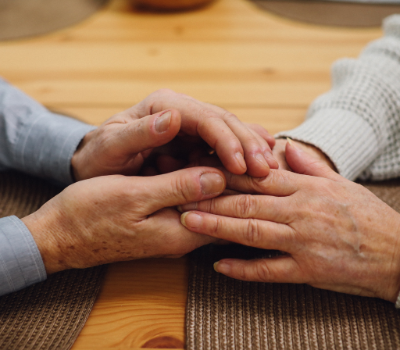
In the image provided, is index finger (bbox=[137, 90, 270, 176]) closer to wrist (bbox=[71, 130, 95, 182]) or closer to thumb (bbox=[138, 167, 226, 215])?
thumb (bbox=[138, 167, 226, 215])

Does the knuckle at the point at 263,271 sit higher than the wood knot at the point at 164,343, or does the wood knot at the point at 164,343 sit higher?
the knuckle at the point at 263,271

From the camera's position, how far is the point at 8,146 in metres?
0.71

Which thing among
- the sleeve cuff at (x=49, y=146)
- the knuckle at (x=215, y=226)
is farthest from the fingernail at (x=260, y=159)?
the sleeve cuff at (x=49, y=146)

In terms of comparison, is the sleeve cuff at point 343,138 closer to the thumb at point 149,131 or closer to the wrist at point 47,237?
the thumb at point 149,131

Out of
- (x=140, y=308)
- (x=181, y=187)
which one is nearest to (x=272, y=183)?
(x=181, y=187)

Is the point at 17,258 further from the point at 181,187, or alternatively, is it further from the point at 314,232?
the point at 314,232

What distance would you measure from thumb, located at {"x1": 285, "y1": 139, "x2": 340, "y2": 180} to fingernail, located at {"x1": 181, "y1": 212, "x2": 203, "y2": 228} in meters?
0.19

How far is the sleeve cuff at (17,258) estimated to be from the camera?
1.69 ft

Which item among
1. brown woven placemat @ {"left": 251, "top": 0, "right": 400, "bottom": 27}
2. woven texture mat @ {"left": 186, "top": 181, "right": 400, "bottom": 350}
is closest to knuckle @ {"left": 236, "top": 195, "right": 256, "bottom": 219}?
woven texture mat @ {"left": 186, "top": 181, "right": 400, "bottom": 350}

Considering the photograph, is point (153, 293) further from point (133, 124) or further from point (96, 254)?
point (133, 124)

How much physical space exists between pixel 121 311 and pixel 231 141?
0.29 m

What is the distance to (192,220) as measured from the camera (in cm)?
52

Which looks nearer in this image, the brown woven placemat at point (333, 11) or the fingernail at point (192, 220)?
the fingernail at point (192, 220)

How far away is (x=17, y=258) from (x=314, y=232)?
41 cm
